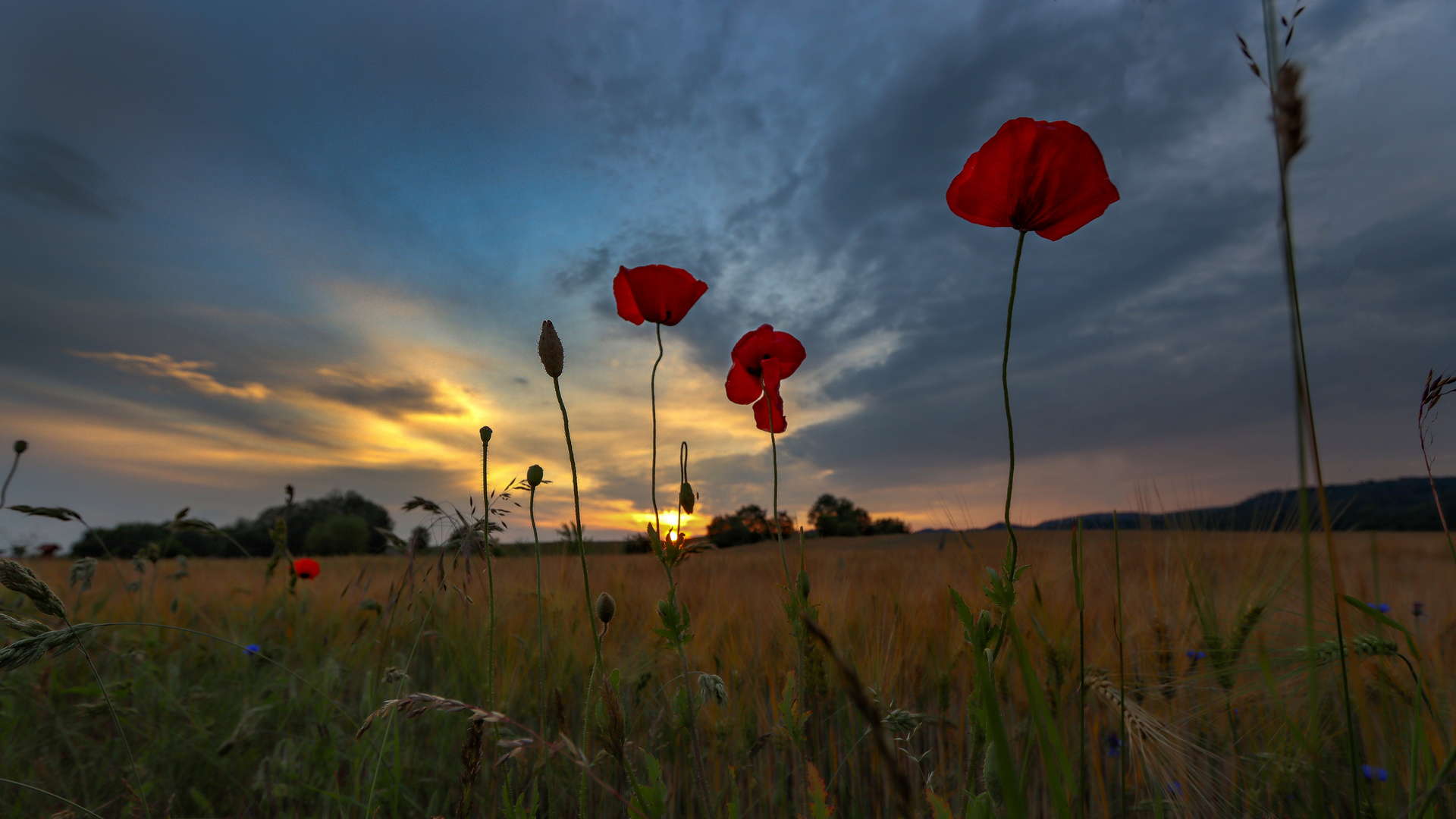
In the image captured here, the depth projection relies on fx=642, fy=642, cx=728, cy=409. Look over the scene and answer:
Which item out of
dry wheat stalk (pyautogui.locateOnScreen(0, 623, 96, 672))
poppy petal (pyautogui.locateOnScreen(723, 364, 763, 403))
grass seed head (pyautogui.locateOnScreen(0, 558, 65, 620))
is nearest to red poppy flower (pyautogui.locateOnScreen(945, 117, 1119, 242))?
poppy petal (pyautogui.locateOnScreen(723, 364, 763, 403))

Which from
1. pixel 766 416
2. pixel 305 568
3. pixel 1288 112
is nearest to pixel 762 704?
pixel 766 416

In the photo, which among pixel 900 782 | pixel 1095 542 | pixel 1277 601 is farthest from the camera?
pixel 1095 542

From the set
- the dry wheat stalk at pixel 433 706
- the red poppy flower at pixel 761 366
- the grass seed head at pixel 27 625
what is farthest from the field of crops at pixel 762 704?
the red poppy flower at pixel 761 366

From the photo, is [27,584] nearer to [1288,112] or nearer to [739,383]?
[739,383]

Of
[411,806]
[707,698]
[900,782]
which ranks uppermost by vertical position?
[900,782]

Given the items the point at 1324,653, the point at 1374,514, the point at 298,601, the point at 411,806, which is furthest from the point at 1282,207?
the point at 298,601

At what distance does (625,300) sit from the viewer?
1.57 metres

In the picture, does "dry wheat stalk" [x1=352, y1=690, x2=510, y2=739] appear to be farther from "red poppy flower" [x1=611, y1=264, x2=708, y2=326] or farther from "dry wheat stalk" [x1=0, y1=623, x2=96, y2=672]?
"red poppy flower" [x1=611, y1=264, x2=708, y2=326]

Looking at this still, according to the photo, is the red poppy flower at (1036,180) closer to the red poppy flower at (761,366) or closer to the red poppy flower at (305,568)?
the red poppy flower at (761,366)

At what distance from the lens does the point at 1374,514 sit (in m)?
1.26

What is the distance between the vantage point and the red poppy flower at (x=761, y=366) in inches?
72.8

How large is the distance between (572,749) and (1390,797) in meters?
1.70

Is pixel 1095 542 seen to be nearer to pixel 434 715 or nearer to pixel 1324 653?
pixel 1324 653

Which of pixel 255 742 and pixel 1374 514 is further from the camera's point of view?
pixel 255 742
